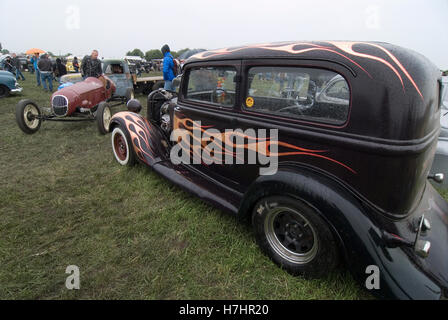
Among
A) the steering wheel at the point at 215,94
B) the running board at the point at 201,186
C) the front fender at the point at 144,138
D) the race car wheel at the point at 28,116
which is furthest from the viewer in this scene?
the race car wheel at the point at 28,116

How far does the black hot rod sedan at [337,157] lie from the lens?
4.88ft

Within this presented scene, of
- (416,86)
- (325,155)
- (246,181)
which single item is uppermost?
(416,86)

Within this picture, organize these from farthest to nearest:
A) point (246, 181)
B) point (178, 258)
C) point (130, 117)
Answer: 1. point (130, 117)
2. point (246, 181)
3. point (178, 258)

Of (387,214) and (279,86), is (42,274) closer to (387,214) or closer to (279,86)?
(279,86)

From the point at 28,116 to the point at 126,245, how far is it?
5.05m

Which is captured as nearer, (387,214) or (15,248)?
(387,214)

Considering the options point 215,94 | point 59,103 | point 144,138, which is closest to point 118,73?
point 59,103

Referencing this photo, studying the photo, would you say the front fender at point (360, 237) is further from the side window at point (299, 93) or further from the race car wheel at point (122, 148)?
the race car wheel at point (122, 148)

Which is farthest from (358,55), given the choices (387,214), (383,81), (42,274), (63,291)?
(42,274)

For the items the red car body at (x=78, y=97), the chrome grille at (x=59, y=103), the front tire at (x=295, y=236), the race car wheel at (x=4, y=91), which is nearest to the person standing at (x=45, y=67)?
the race car wheel at (x=4, y=91)

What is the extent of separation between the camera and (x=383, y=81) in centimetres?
147

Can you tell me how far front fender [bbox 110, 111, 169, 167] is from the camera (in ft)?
11.0

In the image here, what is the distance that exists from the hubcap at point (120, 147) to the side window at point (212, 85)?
1.67 m
